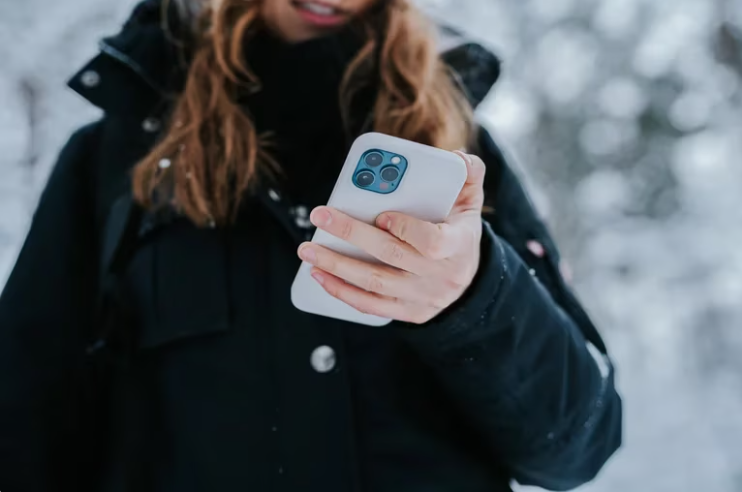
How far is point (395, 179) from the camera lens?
484 millimetres

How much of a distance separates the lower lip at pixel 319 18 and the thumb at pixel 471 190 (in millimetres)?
375

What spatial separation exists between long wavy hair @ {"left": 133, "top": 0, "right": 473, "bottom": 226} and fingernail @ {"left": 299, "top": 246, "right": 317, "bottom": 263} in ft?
0.86

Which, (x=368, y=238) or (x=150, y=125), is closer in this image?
(x=368, y=238)

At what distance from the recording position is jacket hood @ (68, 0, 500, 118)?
0.79 m

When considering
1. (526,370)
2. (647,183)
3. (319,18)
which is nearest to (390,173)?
(526,370)

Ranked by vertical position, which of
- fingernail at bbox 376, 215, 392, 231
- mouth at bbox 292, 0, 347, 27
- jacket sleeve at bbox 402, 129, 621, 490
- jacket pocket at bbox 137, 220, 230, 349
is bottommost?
jacket sleeve at bbox 402, 129, 621, 490

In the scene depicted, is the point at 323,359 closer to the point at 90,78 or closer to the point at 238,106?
the point at 238,106

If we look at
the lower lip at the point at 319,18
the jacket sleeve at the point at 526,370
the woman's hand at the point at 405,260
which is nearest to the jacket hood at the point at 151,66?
the lower lip at the point at 319,18

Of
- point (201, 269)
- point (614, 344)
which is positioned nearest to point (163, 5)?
point (201, 269)

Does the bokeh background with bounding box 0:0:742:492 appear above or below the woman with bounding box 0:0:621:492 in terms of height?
below

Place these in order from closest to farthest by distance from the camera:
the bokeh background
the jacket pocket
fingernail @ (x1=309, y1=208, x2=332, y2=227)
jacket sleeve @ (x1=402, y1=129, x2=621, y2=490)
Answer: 1. fingernail @ (x1=309, y1=208, x2=332, y2=227)
2. jacket sleeve @ (x1=402, y1=129, x2=621, y2=490)
3. the jacket pocket
4. the bokeh background

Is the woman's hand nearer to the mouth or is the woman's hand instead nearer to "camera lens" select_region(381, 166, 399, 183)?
"camera lens" select_region(381, 166, 399, 183)

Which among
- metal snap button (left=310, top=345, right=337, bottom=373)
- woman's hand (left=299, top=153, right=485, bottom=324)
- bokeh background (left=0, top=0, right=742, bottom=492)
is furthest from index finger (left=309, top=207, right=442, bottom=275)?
bokeh background (left=0, top=0, right=742, bottom=492)

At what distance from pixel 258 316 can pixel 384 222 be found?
0.28 m
